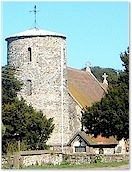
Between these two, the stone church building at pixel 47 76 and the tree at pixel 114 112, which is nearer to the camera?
the tree at pixel 114 112

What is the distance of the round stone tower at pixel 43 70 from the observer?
38.7 m

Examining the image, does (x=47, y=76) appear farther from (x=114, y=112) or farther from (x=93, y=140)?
(x=114, y=112)

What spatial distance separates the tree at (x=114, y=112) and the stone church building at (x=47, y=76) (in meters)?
5.38

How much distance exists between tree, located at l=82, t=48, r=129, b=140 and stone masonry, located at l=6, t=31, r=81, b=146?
5.73 meters

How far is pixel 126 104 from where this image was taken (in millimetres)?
31391

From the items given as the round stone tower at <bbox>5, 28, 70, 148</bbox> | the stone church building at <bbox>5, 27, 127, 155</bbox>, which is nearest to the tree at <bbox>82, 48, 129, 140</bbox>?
the stone church building at <bbox>5, 27, 127, 155</bbox>

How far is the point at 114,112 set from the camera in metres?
31.7

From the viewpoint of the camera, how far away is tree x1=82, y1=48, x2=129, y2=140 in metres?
30.7

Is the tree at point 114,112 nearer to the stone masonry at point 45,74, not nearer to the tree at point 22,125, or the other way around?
the tree at point 22,125

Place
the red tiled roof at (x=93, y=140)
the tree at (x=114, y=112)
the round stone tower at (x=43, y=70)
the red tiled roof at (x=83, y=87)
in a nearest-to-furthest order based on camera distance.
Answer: the tree at (x=114, y=112), the red tiled roof at (x=93, y=140), the round stone tower at (x=43, y=70), the red tiled roof at (x=83, y=87)

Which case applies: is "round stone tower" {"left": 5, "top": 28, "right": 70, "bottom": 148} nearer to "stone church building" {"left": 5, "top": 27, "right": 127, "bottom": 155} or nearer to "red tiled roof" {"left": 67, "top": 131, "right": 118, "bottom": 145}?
"stone church building" {"left": 5, "top": 27, "right": 127, "bottom": 155}

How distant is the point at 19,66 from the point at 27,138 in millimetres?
8791

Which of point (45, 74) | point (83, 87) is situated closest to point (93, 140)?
point (45, 74)

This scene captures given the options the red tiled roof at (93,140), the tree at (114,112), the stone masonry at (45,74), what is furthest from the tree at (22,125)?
the stone masonry at (45,74)
